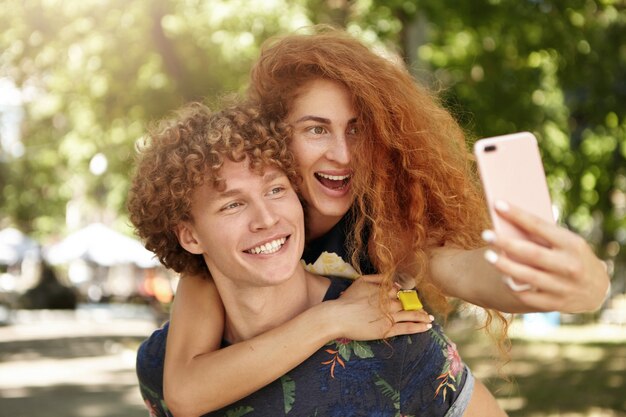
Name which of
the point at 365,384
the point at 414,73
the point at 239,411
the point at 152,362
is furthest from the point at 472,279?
the point at 414,73

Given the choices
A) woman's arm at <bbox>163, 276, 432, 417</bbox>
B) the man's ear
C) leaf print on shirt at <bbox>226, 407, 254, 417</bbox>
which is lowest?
leaf print on shirt at <bbox>226, 407, 254, 417</bbox>

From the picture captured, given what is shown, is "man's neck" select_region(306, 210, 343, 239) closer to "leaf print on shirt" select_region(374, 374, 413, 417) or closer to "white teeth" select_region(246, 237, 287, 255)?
"white teeth" select_region(246, 237, 287, 255)

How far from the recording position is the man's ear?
11.4 feet

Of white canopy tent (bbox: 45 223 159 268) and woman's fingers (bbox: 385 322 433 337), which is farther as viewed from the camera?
white canopy tent (bbox: 45 223 159 268)

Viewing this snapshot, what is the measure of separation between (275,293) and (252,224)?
0.34 m

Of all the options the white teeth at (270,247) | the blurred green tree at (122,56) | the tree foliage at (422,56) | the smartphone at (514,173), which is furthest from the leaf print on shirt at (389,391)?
the blurred green tree at (122,56)

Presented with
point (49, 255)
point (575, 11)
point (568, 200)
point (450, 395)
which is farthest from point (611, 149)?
point (49, 255)

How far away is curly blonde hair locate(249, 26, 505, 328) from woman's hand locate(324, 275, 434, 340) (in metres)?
0.08

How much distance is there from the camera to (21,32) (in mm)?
14797

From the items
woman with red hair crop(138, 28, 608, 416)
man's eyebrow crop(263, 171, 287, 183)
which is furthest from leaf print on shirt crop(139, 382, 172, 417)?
man's eyebrow crop(263, 171, 287, 183)

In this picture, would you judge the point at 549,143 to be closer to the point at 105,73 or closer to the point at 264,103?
the point at 105,73

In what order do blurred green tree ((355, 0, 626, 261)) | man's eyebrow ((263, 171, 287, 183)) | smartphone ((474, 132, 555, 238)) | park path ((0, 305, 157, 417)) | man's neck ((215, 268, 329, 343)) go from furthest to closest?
1. park path ((0, 305, 157, 417))
2. blurred green tree ((355, 0, 626, 261))
3. man's neck ((215, 268, 329, 343))
4. man's eyebrow ((263, 171, 287, 183))
5. smartphone ((474, 132, 555, 238))

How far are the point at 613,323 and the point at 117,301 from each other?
69.7 ft

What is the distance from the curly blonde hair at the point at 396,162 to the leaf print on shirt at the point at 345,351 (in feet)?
0.72
